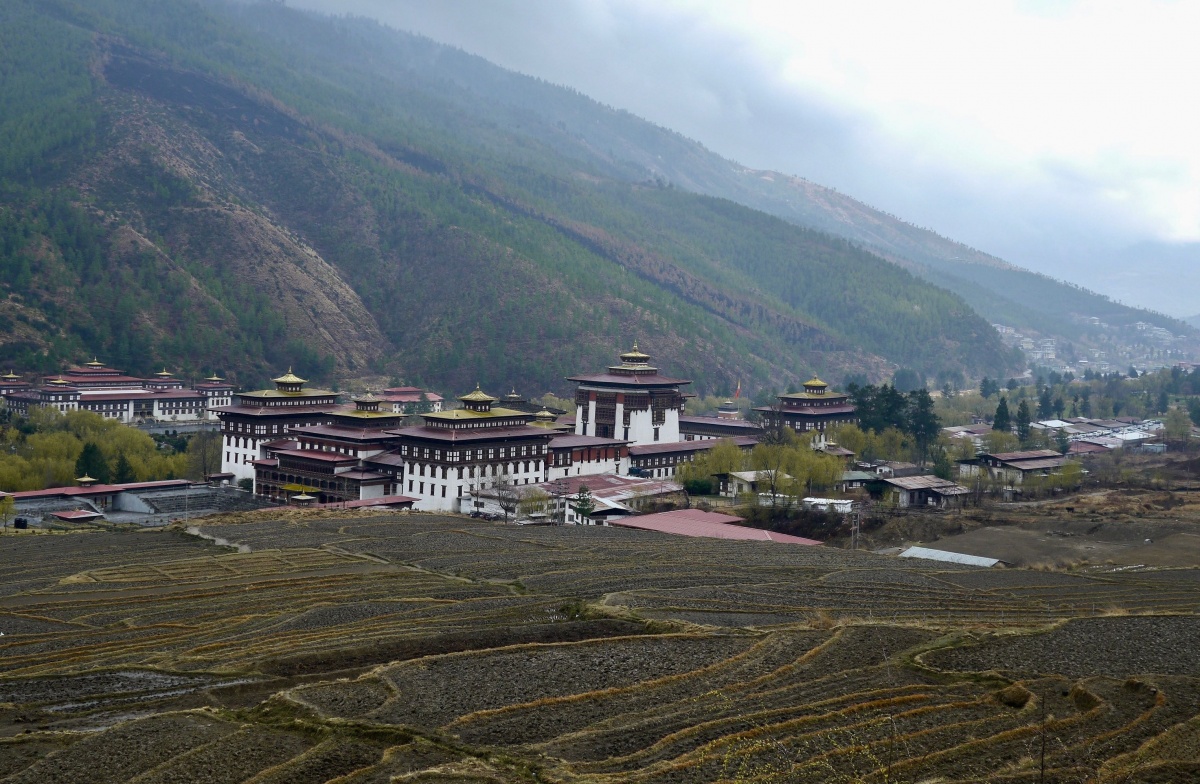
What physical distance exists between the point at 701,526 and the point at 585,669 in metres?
33.1

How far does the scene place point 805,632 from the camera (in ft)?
123

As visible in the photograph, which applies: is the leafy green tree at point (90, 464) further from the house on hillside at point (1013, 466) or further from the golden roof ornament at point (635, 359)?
the house on hillside at point (1013, 466)

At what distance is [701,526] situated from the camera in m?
65.8

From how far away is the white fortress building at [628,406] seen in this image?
313 feet

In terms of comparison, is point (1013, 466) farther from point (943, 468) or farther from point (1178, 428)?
point (1178, 428)

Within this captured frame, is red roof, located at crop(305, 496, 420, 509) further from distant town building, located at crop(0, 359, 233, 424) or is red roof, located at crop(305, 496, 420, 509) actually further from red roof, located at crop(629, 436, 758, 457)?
distant town building, located at crop(0, 359, 233, 424)

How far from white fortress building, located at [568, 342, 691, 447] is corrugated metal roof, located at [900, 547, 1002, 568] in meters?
37.6

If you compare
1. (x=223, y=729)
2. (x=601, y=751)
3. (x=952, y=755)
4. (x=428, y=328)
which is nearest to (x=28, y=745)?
(x=223, y=729)

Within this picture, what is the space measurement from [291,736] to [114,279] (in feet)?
433

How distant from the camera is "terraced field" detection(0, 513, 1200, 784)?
84.5 ft

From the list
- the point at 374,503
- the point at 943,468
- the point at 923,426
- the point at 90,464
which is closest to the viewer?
the point at 374,503

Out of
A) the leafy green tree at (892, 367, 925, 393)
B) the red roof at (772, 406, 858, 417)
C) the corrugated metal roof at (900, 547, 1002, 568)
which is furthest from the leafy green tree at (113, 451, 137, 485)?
the leafy green tree at (892, 367, 925, 393)

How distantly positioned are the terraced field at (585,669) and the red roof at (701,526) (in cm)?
1003

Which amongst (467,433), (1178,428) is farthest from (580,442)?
(1178,428)
